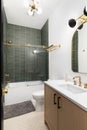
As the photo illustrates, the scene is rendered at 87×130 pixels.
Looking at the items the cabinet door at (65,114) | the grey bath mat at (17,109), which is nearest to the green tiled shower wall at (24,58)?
the grey bath mat at (17,109)

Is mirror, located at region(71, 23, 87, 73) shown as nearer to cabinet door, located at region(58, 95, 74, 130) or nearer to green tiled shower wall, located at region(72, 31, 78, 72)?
green tiled shower wall, located at region(72, 31, 78, 72)

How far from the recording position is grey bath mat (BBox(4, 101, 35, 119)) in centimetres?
242

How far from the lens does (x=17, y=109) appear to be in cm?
269

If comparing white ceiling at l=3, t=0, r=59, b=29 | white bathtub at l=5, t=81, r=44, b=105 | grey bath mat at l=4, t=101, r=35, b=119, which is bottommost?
grey bath mat at l=4, t=101, r=35, b=119

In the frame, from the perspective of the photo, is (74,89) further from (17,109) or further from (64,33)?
(17,109)

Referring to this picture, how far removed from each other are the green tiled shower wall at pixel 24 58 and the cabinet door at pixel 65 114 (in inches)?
94.9

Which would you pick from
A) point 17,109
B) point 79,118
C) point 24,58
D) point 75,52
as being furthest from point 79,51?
point 24,58

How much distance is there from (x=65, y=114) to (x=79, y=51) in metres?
1.14

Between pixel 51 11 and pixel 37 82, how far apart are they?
2442 mm

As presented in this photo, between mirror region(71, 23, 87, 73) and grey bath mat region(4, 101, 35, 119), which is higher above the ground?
mirror region(71, 23, 87, 73)

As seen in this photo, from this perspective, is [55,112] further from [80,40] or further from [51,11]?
[51,11]

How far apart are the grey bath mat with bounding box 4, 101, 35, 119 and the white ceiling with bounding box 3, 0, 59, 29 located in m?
2.73

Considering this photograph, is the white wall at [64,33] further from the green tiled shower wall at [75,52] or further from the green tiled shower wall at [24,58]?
the green tiled shower wall at [24,58]

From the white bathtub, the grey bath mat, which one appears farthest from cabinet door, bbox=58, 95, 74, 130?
the white bathtub
